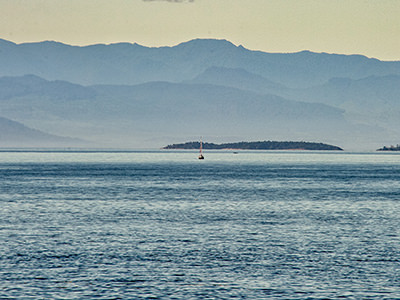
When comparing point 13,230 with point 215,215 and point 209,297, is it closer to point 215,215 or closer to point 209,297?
point 215,215

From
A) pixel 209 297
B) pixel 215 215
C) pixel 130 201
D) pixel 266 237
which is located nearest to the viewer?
pixel 209 297

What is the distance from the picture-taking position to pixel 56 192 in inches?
4013

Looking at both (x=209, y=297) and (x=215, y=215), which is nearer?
(x=209, y=297)

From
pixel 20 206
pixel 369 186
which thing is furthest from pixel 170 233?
pixel 369 186

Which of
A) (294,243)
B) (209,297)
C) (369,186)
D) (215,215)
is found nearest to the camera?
(209,297)

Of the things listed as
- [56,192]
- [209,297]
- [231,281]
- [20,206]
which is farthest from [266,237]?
[56,192]

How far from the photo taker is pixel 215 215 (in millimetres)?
68375

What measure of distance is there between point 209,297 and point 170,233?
72.1 feet

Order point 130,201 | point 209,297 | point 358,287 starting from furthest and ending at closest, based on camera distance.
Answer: point 130,201 → point 358,287 → point 209,297

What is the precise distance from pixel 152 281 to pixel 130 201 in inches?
2011

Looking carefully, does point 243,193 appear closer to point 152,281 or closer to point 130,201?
point 130,201

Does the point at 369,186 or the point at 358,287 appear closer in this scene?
the point at 358,287

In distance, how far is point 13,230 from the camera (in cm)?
5494

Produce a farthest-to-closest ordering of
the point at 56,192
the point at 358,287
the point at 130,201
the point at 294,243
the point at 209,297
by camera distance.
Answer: the point at 56,192 < the point at 130,201 < the point at 294,243 < the point at 358,287 < the point at 209,297
